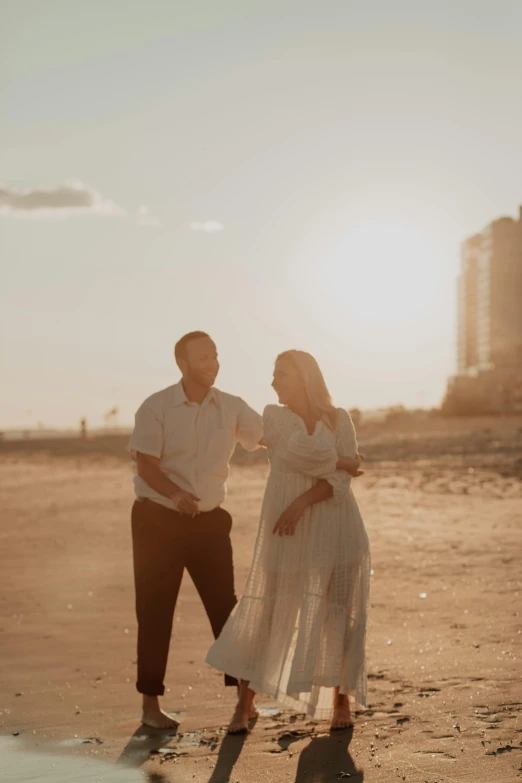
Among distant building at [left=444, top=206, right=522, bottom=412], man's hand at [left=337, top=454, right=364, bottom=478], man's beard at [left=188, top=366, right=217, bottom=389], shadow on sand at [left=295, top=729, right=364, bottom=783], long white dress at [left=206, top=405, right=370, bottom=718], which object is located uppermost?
distant building at [left=444, top=206, right=522, bottom=412]

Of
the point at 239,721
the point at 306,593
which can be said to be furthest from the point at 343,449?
the point at 239,721

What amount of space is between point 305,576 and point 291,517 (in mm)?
309

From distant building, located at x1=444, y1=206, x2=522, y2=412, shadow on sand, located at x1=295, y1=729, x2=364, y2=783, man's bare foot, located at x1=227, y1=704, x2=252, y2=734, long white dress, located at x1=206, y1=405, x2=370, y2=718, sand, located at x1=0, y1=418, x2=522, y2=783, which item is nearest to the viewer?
shadow on sand, located at x1=295, y1=729, x2=364, y2=783

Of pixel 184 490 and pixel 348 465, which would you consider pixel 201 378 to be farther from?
pixel 348 465

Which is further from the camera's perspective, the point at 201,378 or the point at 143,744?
the point at 201,378

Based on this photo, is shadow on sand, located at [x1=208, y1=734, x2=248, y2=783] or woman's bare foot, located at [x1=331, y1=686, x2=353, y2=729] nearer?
shadow on sand, located at [x1=208, y1=734, x2=248, y2=783]

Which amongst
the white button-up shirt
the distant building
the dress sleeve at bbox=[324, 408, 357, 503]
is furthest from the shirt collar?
the distant building

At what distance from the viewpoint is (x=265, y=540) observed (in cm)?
582

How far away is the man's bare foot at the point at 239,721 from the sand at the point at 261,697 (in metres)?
0.06

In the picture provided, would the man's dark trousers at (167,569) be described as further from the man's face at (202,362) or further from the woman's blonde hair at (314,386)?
the woman's blonde hair at (314,386)

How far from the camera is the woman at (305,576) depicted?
18.5ft

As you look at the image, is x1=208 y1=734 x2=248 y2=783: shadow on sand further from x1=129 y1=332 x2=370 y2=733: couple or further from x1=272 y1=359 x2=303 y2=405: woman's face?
x1=272 y1=359 x2=303 y2=405: woman's face

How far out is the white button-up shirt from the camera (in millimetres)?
5988

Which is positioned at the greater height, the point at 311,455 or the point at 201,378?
the point at 201,378
